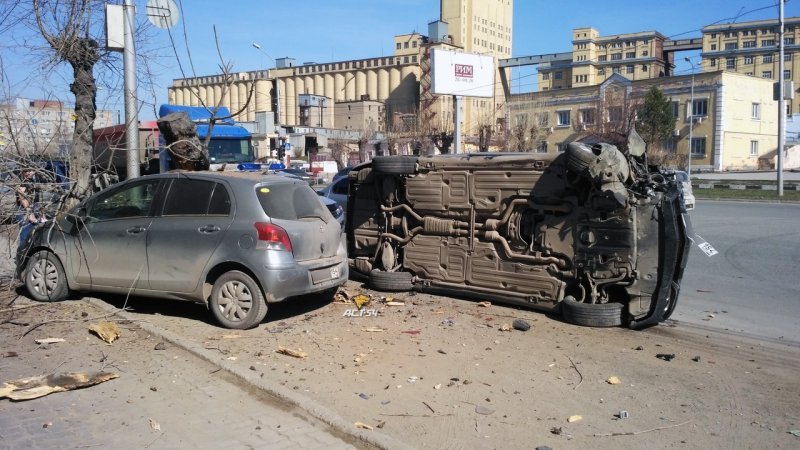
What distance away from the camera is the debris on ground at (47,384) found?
195 inches

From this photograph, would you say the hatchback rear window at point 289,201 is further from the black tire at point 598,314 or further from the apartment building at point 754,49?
the apartment building at point 754,49

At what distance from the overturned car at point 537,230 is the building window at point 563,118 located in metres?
59.8

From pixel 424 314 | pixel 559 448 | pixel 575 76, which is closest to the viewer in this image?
pixel 559 448

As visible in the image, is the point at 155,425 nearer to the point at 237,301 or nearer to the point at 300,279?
the point at 237,301

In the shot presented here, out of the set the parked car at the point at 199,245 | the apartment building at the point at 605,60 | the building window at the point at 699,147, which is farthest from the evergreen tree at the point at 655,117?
the parked car at the point at 199,245

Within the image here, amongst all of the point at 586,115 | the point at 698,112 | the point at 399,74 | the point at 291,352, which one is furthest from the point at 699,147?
the point at 291,352

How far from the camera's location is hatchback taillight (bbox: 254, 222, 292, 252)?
262 inches

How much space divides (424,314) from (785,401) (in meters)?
3.79

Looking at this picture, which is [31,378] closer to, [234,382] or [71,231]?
Answer: [234,382]

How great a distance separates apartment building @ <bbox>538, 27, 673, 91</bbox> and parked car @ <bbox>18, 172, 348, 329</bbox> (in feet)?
288

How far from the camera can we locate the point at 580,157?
659 cm

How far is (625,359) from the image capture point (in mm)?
5938

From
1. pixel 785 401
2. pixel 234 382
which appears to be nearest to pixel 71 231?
pixel 234 382

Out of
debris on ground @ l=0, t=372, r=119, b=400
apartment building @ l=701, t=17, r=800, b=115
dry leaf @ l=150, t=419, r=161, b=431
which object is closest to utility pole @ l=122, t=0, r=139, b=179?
debris on ground @ l=0, t=372, r=119, b=400
